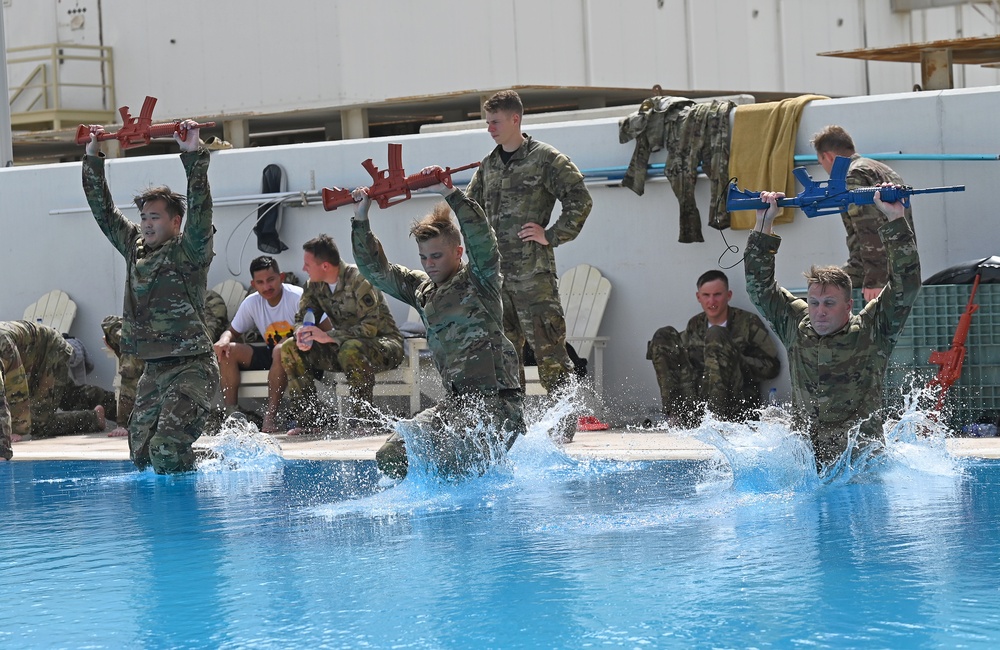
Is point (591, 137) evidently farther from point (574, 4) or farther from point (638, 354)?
point (574, 4)

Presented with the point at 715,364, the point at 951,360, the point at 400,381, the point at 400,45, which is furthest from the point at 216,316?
the point at 400,45

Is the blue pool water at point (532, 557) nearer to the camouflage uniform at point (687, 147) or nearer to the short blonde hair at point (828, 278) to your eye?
the short blonde hair at point (828, 278)

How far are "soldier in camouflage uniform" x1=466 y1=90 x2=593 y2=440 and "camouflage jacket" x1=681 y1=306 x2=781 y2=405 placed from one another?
1.19m

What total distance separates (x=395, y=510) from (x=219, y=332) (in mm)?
5637

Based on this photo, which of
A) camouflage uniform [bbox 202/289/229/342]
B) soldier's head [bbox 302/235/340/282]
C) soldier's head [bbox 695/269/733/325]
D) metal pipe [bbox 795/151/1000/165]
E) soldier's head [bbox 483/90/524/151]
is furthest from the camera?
camouflage uniform [bbox 202/289/229/342]

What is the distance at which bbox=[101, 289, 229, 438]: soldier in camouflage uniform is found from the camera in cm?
1191

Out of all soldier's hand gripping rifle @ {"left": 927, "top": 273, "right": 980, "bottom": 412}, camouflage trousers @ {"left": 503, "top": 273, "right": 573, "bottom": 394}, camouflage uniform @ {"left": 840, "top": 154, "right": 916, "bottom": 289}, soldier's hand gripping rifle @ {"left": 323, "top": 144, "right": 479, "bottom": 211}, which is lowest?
soldier's hand gripping rifle @ {"left": 927, "top": 273, "right": 980, "bottom": 412}

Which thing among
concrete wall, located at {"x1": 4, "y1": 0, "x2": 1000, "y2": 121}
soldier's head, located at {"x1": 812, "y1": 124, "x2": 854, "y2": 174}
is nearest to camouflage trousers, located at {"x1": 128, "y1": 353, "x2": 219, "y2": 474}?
soldier's head, located at {"x1": 812, "y1": 124, "x2": 854, "y2": 174}

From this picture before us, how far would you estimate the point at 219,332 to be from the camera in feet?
41.6

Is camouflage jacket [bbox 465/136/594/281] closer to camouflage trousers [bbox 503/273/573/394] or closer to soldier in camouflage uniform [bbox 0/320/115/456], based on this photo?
camouflage trousers [bbox 503/273/573/394]

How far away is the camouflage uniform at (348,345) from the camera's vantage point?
11398mm

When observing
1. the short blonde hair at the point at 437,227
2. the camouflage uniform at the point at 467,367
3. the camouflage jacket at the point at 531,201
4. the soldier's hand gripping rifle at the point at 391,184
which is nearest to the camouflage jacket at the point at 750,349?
the camouflage jacket at the point at 531,201

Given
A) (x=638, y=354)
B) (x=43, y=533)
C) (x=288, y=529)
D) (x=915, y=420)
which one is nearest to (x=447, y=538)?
(x=288, y=529)

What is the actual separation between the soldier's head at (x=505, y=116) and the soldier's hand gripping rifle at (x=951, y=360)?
3.10 meters
